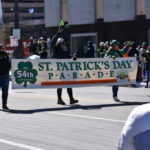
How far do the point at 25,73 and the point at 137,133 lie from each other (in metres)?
12.7

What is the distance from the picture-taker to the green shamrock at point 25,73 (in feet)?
49.1

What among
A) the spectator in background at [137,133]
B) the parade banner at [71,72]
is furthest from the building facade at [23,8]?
the spectator in background at [137,133]

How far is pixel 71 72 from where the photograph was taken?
15734 millimetres

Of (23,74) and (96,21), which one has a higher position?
(96,21)

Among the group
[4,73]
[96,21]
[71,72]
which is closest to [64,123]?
[4,73]

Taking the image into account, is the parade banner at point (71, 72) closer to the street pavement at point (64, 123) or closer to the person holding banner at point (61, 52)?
the person holding banner at point (61, 52)

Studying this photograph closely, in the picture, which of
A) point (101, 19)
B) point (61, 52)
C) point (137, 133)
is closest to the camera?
point (137, 133)

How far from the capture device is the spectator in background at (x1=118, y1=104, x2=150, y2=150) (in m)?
2.49

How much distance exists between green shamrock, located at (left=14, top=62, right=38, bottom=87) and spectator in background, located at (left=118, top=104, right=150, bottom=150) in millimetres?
12426

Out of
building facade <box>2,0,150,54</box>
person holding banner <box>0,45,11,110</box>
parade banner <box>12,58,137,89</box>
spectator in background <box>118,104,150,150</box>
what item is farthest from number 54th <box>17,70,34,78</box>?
building facade <box>2,0,150,54</box>

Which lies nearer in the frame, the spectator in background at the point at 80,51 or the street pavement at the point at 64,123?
the street pavement at the point at 64,123

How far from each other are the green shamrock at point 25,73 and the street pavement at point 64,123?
656mm

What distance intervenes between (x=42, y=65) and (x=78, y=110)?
9.73 ft

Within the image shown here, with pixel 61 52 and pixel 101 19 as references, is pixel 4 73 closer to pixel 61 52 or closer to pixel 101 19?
pixel 61 52
